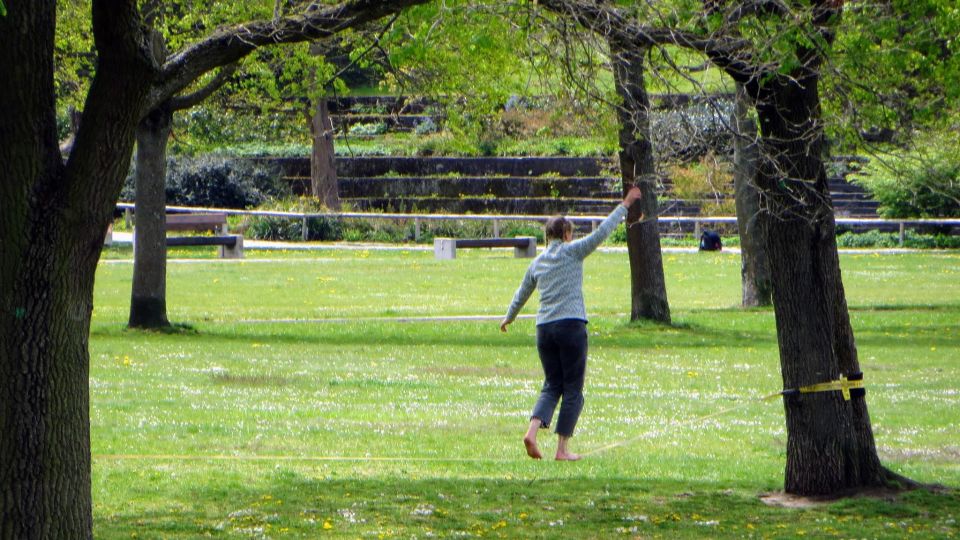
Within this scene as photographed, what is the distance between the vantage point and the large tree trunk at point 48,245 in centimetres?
606

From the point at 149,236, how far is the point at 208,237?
13.4m

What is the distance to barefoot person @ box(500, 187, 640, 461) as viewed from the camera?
31.2 feet

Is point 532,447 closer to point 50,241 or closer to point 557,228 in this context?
point 557,228

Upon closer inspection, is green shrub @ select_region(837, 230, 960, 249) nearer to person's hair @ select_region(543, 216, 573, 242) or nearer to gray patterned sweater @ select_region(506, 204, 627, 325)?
person's hair @ select_region(543, 216, 573, 242)

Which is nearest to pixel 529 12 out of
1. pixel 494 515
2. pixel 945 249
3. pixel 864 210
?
pixel 494 515

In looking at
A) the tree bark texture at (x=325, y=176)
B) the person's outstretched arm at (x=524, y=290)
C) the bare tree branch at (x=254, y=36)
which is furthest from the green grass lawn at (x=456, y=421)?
the tree bark texture at (x=325, y=176)

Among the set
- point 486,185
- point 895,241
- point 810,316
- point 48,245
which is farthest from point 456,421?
point 486,185

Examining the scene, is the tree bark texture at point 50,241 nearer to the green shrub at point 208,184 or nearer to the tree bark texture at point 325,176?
the tree bark texture at point 325,176

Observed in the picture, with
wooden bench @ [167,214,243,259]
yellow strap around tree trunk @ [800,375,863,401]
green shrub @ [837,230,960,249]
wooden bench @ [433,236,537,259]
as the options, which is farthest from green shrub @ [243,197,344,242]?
yellow strap around tree trunk @ [800,375,863,401]

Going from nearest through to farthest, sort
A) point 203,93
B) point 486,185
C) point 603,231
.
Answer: point 603,231 < point 203,93 < point 486,185

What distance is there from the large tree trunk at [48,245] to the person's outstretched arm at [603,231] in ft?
12.6

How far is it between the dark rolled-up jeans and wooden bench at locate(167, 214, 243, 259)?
23.2m

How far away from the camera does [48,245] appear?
Answer: 6.11 meters

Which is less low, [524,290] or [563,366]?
[524,290]
